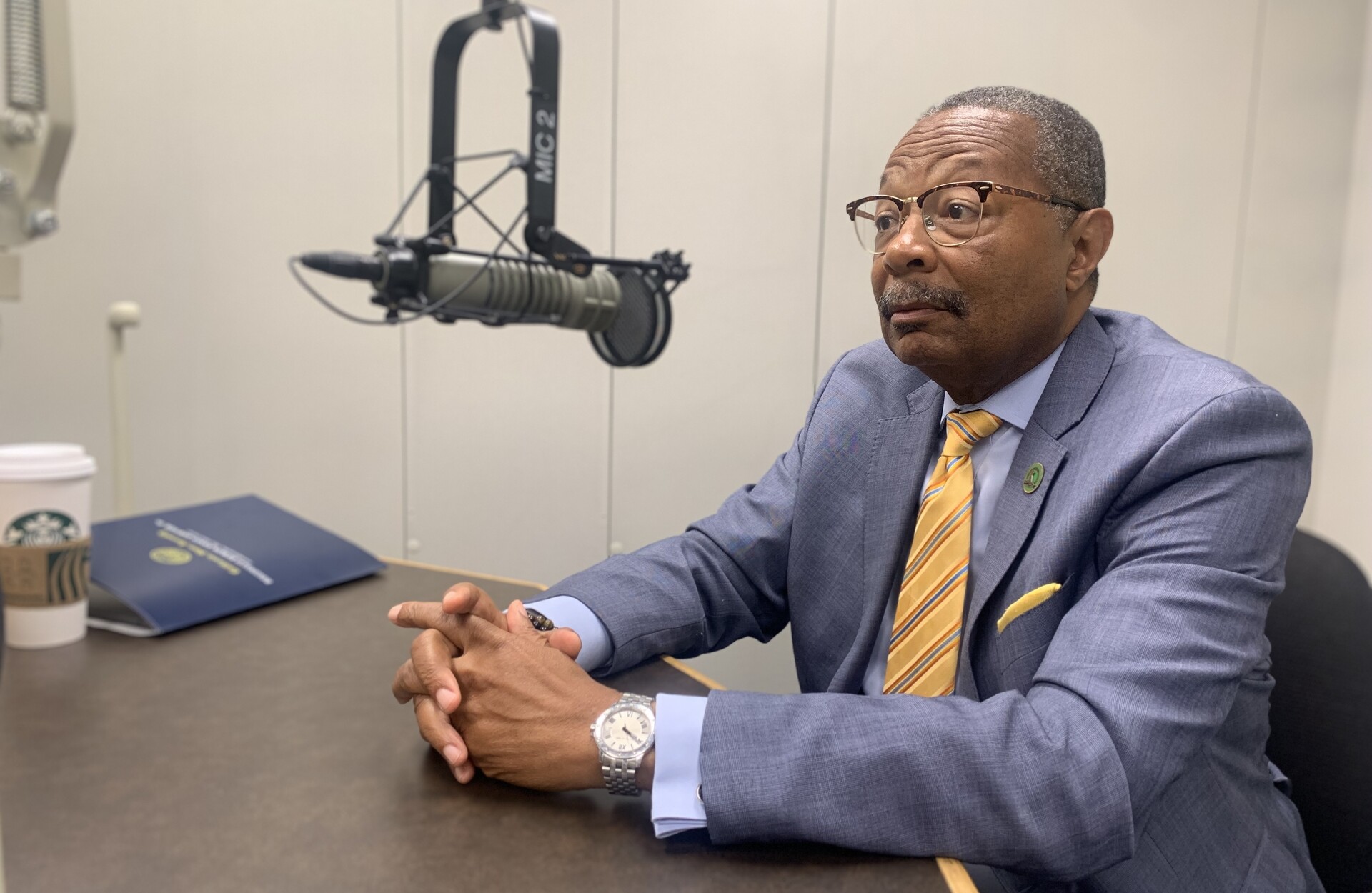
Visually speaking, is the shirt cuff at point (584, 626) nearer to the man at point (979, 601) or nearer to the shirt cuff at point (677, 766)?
the man at point (979, 601)

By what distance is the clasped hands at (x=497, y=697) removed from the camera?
30.6 inches

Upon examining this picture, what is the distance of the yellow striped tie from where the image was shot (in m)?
1.06

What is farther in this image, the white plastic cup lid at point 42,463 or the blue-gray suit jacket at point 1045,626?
Result: the white plastic cup lid at point 42,463

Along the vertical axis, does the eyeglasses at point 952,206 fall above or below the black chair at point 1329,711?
above

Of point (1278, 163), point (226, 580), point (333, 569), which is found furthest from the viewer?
point (1278, 163)

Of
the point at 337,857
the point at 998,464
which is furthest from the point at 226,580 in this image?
the point at 998,464

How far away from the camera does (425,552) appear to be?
260 centimetres

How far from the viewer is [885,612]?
1.16m

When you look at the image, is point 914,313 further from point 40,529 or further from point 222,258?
point 222,258

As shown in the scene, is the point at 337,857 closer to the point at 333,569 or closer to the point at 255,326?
the point at 333,569

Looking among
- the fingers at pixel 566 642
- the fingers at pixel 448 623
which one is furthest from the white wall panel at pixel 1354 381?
the fingers at pixel 448 623

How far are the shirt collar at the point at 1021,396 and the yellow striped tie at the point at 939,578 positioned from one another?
0.01 m

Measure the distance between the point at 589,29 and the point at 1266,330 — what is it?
5.96 feet

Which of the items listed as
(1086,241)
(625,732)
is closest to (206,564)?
(625,732)
